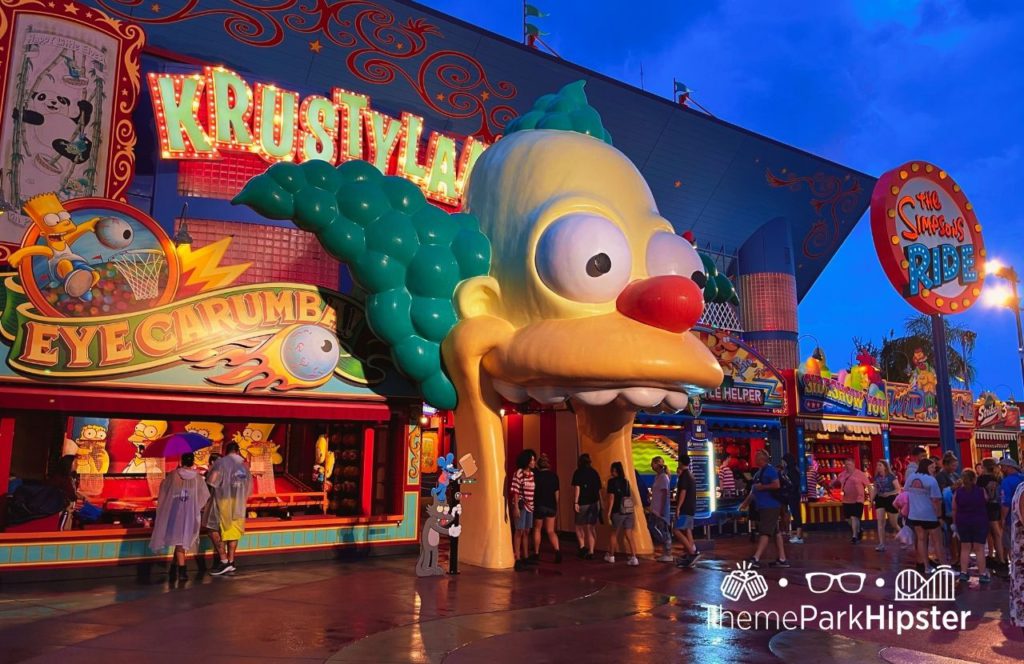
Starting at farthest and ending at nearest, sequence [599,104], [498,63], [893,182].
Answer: [599,104]
[498,63]
[893,182]

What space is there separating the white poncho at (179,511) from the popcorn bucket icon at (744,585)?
18.9 feet

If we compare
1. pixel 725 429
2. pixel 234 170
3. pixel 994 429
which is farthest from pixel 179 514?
pixel 994 429

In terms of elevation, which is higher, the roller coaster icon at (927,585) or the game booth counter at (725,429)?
the game booth counter at (725,429)

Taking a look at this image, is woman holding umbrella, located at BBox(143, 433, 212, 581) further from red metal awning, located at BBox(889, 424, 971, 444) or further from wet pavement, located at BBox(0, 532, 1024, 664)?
red metal awning, located at BBox(889, 424, 971, 444)

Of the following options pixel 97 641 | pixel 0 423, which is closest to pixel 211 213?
pixel 0 423

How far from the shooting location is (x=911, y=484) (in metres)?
8.88

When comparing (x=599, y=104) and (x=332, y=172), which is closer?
(x=332, y=172)

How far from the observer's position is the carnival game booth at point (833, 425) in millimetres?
16141

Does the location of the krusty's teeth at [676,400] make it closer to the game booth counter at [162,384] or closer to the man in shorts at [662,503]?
the man in shorts at [662,503]

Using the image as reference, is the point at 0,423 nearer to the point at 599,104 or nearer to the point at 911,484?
the point at 911,484

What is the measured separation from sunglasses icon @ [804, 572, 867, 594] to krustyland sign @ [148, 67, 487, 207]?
9.62 m

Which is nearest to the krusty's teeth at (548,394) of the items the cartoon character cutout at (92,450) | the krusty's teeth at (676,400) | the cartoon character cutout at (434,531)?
the krusty's teeth at (676,400)

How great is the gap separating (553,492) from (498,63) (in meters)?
11.0

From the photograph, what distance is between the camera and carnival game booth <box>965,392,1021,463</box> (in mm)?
22609
